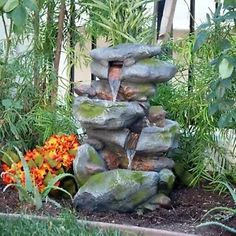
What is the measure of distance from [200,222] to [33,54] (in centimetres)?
178

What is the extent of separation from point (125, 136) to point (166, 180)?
339 millimetres

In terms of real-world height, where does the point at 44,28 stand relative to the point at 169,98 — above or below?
above

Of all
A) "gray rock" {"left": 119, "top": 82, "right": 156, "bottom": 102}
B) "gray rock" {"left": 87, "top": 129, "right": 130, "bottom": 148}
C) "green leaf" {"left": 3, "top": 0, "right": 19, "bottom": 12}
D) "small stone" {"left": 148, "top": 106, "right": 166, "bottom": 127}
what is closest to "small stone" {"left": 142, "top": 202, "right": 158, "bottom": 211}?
"gray rock" {"left": 87, "top": 129, "right": 130, "bottom": 148}

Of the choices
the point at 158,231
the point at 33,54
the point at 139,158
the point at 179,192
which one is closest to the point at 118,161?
the point at 139,158

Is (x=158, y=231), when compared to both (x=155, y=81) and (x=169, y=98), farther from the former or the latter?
(x=169, y=98)

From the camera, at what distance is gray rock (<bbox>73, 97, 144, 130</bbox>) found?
150 inches

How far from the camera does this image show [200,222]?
3715 millimetres

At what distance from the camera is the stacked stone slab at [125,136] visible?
3.82 metres

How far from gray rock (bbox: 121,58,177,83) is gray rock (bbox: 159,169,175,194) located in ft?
1.72

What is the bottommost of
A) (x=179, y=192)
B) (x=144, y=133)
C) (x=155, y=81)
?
(x=179, y=192)

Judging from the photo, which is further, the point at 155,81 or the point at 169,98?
the point at 169,98

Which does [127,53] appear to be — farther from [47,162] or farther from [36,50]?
[36,50]

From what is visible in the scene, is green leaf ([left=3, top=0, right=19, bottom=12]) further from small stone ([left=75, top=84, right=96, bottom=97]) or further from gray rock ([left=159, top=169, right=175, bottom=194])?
gray rock ([left=159, top=169, right=175, bottom=194])

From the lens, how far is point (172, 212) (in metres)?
3.90
